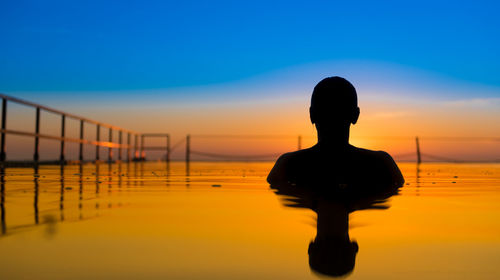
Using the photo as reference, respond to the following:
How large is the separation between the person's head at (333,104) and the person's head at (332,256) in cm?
165

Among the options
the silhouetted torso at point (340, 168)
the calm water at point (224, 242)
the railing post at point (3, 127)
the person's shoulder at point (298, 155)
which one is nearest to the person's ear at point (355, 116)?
the silhouetted torso at point (340, 168)

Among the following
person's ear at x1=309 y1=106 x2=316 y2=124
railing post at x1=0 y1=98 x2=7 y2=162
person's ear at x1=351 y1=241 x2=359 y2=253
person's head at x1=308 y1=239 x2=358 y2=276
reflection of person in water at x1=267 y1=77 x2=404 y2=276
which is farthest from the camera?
railing post at x1=0 y1=98 x2=7 y2=162

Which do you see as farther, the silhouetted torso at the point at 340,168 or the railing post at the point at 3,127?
the railing post at the point at 3,127

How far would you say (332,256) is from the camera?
0.95m

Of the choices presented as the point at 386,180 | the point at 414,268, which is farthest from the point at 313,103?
the point at 414,268

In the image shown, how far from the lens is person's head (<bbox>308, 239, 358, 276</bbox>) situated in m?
0.86

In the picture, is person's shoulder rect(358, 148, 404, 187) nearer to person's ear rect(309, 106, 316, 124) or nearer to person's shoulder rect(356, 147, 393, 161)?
person's shoulder rect(356, 147, 393, 161)

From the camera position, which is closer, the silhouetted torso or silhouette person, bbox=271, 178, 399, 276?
silhouette person, bbox=271, 178, 399, 276

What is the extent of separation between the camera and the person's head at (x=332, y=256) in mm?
859

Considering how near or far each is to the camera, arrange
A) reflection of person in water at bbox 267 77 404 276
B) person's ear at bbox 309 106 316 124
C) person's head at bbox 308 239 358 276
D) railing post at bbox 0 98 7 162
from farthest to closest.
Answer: railing post at bbox 0 98 7 162 < person's ear at bbox 309 106 316 124 < reflection of person in water at bbox 267 77 404 276 < person's head at bbox 308 239 358 276

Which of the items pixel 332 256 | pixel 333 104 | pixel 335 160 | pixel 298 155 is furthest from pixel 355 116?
pixel 332 256

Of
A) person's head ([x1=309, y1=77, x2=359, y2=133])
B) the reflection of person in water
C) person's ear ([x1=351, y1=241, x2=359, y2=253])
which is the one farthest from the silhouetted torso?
person's ear ([x1=351, y1=241, x2=359, y2=253])

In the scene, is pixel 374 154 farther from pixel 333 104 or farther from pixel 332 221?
pixel 332 221

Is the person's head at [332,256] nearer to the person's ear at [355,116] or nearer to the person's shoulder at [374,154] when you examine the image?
the person's shoulder at [374,154]
